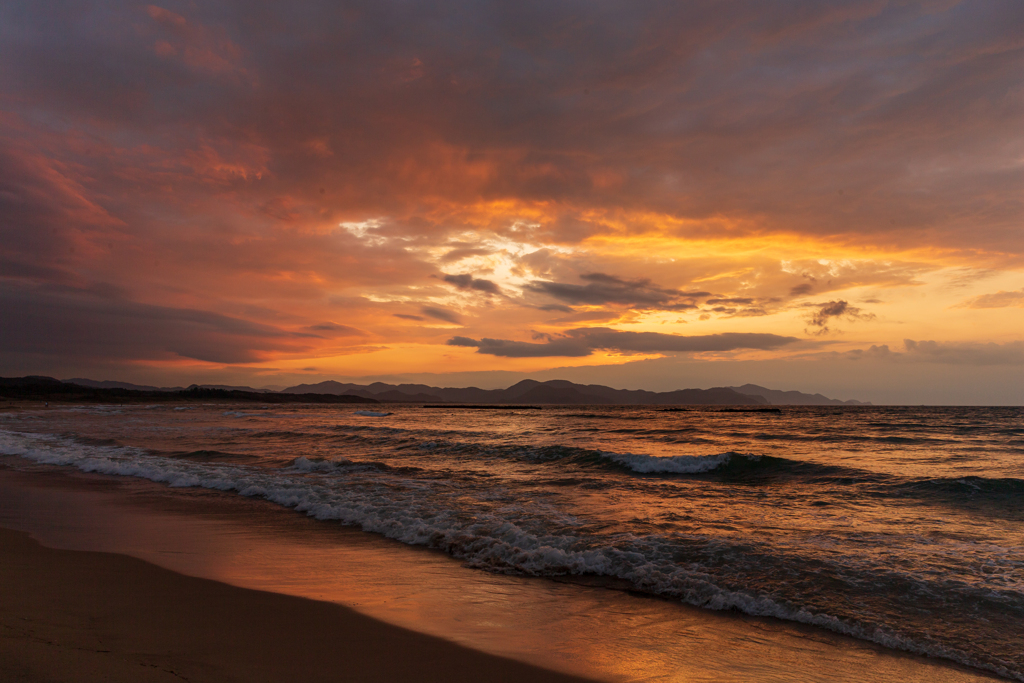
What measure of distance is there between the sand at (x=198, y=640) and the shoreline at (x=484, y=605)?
341 millimetres

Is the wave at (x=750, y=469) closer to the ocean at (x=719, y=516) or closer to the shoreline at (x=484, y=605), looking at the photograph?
the ocean at (x=719, y=516)

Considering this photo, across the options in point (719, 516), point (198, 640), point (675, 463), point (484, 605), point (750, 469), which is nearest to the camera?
point (198, 640)

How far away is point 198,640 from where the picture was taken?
4652 mm

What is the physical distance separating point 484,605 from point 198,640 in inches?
113

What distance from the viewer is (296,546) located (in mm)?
8484

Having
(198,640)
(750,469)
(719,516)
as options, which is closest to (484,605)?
(198,640)

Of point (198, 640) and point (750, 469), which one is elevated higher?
point (198, 640)

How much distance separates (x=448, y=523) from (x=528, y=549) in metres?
2.12

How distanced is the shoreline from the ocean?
1.45ft

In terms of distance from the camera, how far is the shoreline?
4711mm

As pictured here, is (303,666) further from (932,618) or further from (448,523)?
(932,618)

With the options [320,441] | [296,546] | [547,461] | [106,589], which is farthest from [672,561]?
[320,441]

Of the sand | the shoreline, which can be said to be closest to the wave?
the shoreline

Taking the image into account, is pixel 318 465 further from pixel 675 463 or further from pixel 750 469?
pixel 750 469
